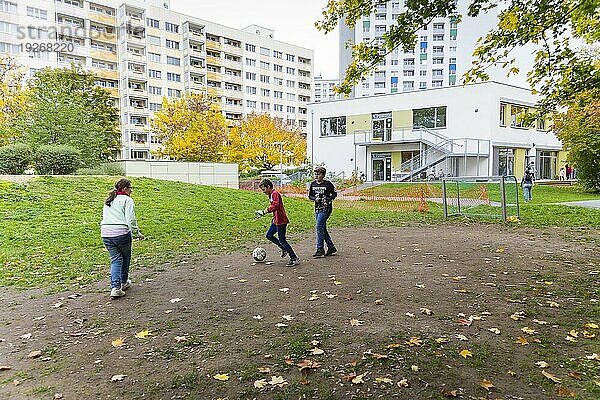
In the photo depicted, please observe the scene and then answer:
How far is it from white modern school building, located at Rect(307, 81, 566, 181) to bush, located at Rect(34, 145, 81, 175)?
73.7 ft

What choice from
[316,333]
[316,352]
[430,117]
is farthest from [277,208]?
[430,117]

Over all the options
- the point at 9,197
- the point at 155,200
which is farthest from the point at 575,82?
the point at 9,197

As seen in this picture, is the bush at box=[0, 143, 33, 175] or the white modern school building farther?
the white modern school building

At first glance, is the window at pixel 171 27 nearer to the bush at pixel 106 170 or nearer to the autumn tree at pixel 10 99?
the autumn tree at pixel 10 99

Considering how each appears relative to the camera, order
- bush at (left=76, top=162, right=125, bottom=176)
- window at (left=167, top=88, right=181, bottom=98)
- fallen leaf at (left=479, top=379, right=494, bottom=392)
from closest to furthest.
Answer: fallen leaf at (left=479, top=379, right=494, bottom=392) < bush at (left=76, top=162, right=125, bottom=176) < window at (left=167, top=88, right=181, bottom=98)

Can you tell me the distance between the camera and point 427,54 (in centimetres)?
7725

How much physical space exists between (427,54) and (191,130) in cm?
5354

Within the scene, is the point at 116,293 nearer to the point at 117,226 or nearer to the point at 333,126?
the point at 117,226

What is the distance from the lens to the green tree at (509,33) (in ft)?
24.8

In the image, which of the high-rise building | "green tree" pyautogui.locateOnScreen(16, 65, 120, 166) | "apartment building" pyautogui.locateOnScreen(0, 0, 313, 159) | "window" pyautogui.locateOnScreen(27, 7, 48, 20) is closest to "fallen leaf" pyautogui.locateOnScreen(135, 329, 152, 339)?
"green tree" pyautogui.locateOnScreen(16, 65, 120, 166)

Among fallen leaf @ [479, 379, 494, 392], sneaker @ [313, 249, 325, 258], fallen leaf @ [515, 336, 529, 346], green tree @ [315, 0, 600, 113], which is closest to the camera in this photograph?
fallen leaf @ [479, 379, 494, 392]

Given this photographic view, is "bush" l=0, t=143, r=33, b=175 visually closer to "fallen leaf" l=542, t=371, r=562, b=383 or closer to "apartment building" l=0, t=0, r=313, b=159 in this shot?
"fallen leaf" l=542, t=371, r=562, b=383

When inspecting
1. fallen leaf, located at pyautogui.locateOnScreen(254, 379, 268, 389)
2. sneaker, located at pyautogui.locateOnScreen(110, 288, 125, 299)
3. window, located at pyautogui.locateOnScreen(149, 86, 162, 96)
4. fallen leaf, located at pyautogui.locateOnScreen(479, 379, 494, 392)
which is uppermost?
window, located at pyautogui.locateOnScreen(149, 86, 162, 96)

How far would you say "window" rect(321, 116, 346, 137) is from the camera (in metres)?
42.3
